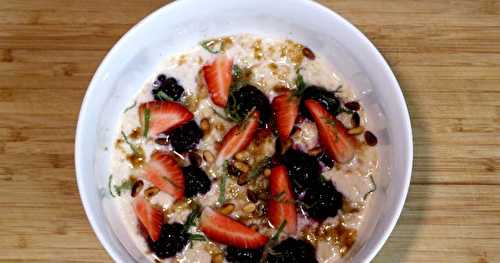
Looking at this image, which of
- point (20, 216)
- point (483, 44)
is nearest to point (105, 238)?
point (20, 216)

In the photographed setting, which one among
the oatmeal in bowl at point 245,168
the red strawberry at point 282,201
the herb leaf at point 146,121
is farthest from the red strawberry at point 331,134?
the herb leaf at point 146,121

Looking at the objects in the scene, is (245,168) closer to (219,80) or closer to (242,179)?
(242,179)

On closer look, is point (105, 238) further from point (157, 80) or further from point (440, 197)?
point (440, 197)

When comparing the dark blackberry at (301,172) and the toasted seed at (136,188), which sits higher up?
the dark blackberry at (301,172)

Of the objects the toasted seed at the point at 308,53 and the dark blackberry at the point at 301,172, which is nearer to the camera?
the dark blackberry at the point at 301,172

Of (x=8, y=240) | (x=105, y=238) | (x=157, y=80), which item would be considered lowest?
(x=8, y=240)

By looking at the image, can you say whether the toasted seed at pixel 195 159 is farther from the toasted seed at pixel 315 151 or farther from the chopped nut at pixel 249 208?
the toasted seed at pixel 315 151

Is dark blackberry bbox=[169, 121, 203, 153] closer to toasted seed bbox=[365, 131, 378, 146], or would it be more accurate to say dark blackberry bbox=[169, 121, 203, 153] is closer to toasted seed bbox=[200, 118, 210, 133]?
toasted seed bbox=[200, 118, 210, 133]
